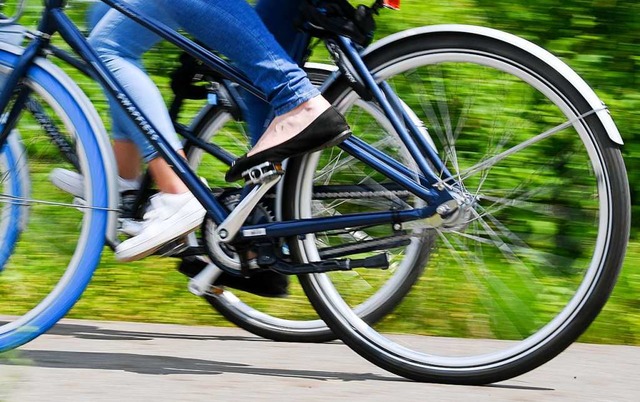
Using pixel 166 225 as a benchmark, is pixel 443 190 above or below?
above

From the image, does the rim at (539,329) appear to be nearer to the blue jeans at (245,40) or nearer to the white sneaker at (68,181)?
the blue jeans at (245,40)

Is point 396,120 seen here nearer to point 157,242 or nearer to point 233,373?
point 157,242

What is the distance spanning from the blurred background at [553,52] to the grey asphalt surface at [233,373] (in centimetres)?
31

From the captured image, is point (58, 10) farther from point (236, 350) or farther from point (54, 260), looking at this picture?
point (236, 350)

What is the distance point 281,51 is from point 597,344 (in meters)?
1.61

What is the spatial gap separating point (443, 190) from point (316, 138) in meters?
0.38

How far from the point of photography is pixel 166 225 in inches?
139

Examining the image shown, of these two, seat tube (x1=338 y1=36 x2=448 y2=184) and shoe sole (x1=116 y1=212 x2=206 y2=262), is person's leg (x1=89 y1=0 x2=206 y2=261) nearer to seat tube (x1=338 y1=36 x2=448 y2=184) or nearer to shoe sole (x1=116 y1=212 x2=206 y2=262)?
shoe sole (x1=116 y1=212 x2=206 y2=262)

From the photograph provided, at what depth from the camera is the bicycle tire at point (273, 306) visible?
379 centimetres

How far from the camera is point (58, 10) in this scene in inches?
141

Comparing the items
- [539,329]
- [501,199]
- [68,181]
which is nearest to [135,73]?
[68,181]

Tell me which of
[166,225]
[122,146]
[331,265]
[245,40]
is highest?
[245,40]

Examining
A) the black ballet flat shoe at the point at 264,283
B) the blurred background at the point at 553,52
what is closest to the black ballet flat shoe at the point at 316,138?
the black ballet flat shoe at the point at 264,283

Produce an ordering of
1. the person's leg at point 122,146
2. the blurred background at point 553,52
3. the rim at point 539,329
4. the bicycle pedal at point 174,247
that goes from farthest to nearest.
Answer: the blurred background at point 553,52
the person's leg at point 122,146
the bicycle pedal at point 174,247
the rim at point 539,329
